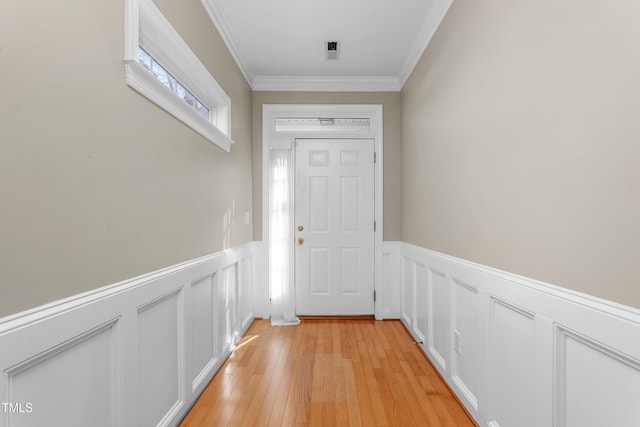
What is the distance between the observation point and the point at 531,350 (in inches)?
49.5

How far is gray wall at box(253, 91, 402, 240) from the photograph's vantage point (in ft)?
11.3

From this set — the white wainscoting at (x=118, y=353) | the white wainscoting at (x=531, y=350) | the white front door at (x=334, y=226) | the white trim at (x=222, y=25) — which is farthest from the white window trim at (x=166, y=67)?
the white wainscoting at (x=531, y=350)

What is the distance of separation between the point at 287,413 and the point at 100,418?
1.00 meters

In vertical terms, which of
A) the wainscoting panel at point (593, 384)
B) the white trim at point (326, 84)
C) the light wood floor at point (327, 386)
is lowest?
the light wood floor at point (327, 386)

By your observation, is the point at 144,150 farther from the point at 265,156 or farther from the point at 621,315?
the point at 265,156

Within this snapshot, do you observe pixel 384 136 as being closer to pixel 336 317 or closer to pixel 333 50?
pixel 333 50

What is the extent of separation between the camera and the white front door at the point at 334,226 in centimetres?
347

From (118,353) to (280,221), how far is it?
2.32 meters

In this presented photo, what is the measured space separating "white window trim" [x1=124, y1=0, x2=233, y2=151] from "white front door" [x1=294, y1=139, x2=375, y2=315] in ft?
4.08

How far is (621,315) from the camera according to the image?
88 centimetres

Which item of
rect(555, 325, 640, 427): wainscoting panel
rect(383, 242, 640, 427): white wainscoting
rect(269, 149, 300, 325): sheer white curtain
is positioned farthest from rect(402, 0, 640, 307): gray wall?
rect(269, 149, 300, 325): sheer white curtain

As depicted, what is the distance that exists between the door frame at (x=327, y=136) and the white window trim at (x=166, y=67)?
102cm

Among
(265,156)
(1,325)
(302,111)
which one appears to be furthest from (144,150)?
(302,111)

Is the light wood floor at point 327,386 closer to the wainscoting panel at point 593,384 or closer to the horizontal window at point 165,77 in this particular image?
the wainscoting panel at point 593,384
